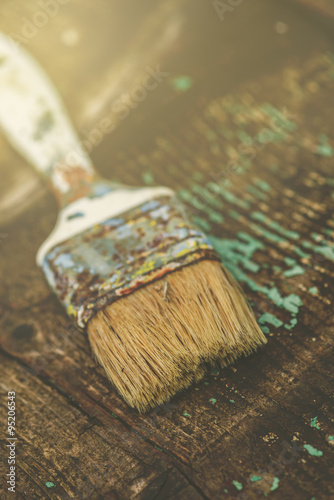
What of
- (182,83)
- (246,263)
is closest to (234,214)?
(246,263)

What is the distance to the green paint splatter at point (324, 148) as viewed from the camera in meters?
1.79

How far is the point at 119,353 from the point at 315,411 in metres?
0.54

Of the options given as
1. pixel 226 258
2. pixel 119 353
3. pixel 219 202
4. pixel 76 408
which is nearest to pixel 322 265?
pixel 226 258

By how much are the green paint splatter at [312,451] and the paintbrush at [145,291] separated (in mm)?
284

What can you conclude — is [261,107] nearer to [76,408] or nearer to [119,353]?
[119,353]

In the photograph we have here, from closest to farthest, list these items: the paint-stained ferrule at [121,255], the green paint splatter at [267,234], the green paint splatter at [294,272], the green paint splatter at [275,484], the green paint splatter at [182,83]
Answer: the green paint splatter at [275,484] < the paint-stained ferrule at [121,255] < the green paint splatter at [294,272] < the green paint splatter at [267,234] < the green paint splatter at [182,83]

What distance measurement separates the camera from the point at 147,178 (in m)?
1.84

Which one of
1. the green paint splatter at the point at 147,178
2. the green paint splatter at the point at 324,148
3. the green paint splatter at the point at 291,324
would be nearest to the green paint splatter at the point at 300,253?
the green paint splatter at the point at 291,324

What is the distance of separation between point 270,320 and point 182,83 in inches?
50.6

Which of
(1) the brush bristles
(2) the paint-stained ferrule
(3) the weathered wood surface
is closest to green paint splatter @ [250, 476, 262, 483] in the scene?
(3) the weathered wood surface

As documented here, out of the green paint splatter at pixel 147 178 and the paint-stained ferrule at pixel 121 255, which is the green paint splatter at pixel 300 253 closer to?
the paint-stained ferrule at pixel 121 255

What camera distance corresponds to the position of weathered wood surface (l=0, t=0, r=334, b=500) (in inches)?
41.6

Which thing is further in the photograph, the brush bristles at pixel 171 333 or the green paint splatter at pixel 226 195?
the green paint splatter at pixel 226 195

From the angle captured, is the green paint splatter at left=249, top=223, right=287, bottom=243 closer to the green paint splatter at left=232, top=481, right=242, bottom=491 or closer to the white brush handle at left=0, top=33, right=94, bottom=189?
the white brush handle at left=0, top=33, right=94, bottom=189
